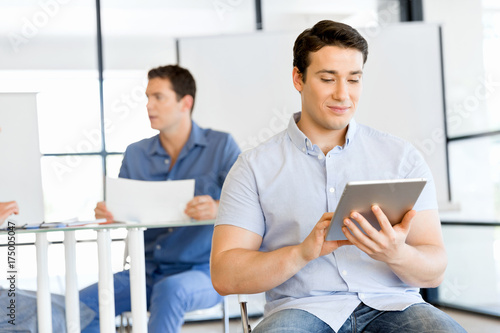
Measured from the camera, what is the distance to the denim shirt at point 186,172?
2.65m

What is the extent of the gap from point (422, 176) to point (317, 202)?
0.30 meters

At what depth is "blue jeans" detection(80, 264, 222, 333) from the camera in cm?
236

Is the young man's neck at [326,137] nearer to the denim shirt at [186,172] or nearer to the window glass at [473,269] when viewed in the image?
the denim shirt at [186,172]

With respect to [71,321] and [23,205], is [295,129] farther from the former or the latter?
[23,205]

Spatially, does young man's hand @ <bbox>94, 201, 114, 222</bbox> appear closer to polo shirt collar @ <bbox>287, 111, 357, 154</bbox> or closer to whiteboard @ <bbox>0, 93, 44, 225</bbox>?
whiteboard @ <bbox>0, 93, 44, 225</bbox>

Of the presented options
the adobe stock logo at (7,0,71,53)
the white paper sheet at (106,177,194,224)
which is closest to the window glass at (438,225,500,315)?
the white paper sheet at (106,177,194,224)

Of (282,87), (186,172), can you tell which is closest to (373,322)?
(186,172)

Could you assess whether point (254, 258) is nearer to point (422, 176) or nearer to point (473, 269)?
point (422, 176)

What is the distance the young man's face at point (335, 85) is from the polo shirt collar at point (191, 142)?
1.15m

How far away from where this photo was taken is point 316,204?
169 cm

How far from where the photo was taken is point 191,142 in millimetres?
2846

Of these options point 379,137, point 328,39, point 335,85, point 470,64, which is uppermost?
point 470,64

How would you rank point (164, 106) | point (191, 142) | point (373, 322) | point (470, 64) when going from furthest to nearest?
point (470, 64) → point (164, 106) → point (191, 142) → point (373, 322)

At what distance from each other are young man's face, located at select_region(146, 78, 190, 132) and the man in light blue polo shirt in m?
1.20
